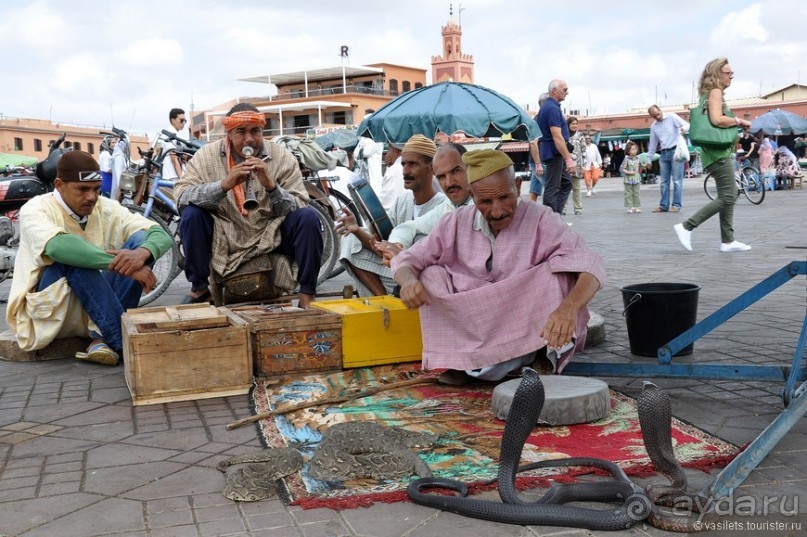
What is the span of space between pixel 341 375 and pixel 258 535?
77.9 inches

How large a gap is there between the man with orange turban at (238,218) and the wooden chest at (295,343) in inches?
33.5

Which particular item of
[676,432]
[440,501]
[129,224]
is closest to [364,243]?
[129,224]

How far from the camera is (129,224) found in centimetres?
519

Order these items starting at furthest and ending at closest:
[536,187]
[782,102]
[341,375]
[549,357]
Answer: [782,102] → [536,187] → [341,375] → [549,357]

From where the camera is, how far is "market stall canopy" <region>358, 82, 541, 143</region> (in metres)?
7.62

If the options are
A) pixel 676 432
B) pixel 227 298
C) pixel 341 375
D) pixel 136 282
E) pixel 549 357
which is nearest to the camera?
pixel 676 432

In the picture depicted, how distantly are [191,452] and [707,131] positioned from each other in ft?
20.5

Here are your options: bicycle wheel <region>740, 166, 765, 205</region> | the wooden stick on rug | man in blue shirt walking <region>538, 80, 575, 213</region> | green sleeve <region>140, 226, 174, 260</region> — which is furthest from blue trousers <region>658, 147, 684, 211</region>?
the wooden stick on rug

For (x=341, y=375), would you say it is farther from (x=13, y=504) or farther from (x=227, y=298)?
(x=13, y=504)

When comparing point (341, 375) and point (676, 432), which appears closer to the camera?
point (676, 432)

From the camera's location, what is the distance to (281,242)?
5.60 metres

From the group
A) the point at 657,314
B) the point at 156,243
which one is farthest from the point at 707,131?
the point at 156,243

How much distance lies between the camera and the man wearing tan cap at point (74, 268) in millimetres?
4703

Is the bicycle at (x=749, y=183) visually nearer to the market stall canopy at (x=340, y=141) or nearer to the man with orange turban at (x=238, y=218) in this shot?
the market stall canopy at (x=340, y=141)
